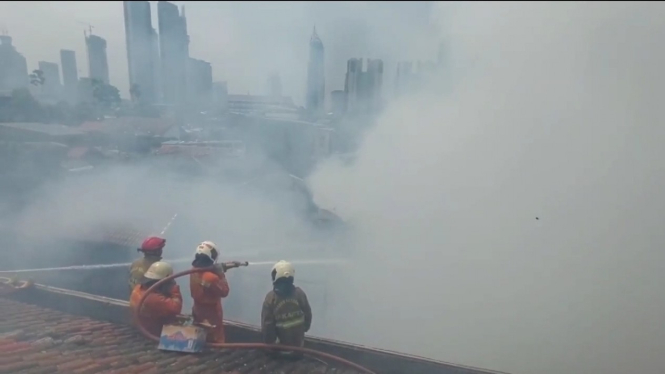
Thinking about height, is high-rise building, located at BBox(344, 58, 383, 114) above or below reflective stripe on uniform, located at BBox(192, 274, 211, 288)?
above

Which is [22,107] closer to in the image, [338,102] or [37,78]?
[37,78]

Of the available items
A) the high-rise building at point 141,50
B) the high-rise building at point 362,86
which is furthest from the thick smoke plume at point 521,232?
the high-rise building at point 141,50

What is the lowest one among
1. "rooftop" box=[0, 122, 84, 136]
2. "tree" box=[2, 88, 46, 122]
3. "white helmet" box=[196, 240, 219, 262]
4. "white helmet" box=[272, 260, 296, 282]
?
"white helmet" box=[272, 260, 296, 282]

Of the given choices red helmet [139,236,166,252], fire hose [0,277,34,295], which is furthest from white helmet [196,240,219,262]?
fire hose [0,277,34,295]

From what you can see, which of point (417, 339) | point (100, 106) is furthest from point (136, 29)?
point (417, 339)

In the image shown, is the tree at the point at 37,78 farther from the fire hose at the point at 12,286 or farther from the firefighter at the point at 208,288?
the firefighter at the point at 208,288

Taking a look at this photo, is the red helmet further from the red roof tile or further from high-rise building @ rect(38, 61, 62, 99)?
the red roof tile

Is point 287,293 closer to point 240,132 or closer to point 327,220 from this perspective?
point 327,220

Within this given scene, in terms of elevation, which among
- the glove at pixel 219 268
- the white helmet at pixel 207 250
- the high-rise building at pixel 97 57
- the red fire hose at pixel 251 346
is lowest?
the red fire hose at pixel 251 346
